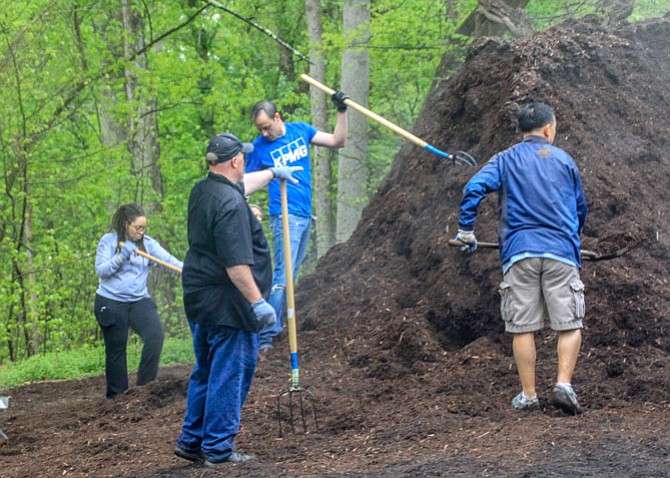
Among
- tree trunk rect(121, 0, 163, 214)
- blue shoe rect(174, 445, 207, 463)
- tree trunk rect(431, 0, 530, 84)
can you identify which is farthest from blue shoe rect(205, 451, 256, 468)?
tree trunk rect(121, 0, 163, 214)

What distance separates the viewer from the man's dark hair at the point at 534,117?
676 cm

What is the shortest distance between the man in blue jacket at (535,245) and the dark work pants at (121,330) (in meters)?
4.04

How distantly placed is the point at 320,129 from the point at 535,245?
13.5m

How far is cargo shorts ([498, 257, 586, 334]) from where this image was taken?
6.50 metres

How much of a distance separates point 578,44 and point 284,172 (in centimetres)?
397

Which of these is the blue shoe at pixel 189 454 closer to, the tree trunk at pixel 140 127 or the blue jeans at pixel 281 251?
the blue jeans at pixel 281 251

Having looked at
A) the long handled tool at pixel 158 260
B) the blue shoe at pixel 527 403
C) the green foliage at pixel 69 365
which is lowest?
the green foliage at pixel 69 365

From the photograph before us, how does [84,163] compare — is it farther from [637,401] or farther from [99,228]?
[637,401]

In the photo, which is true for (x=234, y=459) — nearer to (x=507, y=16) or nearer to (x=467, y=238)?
(x=467, y=238)

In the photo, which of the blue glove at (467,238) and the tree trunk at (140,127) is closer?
the blue glove at (467,238)

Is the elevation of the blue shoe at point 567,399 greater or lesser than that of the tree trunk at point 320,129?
lesser

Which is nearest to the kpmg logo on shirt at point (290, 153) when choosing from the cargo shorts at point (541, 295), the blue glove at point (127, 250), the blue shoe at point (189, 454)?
the blue glove at point (127, 250)

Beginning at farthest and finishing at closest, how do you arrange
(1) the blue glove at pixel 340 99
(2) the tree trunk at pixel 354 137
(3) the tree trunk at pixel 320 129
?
(3) the tree trunk at pixel 320 129, (2) the tree trunk at pixel 354 137, (1) the blue glove at pixel 340 99

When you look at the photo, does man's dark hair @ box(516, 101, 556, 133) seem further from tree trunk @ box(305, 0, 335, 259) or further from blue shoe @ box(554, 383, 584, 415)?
tree trunk @ box(305, 0, 335, 259)
